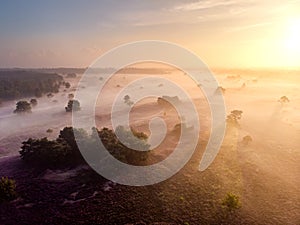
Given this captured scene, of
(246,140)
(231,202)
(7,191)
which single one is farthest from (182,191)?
(246,140)

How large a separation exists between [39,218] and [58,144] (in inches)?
627

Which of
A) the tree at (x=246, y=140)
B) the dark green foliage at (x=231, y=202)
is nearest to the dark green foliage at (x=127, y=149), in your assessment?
the dark green foliage at (x=231, y=202)

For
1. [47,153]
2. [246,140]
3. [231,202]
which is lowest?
[231,202]

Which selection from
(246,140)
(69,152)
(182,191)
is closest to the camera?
(182,191)

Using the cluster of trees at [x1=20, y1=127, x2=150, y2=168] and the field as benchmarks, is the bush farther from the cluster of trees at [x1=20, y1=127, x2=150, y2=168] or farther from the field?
the cluster of trees at [x1=20, y1=127, x2=150, y2=168]

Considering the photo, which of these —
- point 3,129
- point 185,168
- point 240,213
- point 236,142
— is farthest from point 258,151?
point 3,129

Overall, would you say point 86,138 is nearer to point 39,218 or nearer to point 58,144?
point 58,144

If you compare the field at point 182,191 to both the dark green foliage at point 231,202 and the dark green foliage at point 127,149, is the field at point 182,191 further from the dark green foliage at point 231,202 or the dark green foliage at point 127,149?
the dark green foliage at point 127,149

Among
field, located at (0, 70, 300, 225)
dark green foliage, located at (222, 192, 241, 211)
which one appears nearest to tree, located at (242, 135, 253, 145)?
field, located at (0, 70, 300, 225)

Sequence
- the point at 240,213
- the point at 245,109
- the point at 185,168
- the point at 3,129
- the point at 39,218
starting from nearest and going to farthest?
the point at 39,218, the point at 240,213, the point at 185,168, the point at 3,129, the point at 245,109

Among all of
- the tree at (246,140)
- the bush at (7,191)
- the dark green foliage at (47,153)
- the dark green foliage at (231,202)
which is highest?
the tree at (246,140)

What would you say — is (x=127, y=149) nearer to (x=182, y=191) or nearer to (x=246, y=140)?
(x=182, y=191)

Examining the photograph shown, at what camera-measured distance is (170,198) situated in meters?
36.5

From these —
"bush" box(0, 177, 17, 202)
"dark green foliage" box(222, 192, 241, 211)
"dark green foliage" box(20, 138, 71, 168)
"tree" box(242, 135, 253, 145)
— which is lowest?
"bush" box(0, 177, 17, 202)
